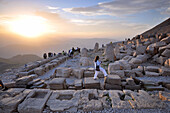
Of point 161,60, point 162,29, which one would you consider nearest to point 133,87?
point 161,60

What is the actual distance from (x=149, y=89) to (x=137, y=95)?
1.60 metres

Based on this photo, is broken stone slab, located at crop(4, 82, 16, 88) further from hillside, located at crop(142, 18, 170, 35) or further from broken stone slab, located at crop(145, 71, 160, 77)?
hillside, located at crop(142, 18, 170, 35)

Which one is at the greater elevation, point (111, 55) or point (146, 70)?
point (111, 55)

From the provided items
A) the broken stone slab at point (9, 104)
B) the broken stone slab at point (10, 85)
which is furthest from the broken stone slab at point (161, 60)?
the broken stone slab at point (10, 85)

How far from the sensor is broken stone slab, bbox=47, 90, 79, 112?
13.1 ft

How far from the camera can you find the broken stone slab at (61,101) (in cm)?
398

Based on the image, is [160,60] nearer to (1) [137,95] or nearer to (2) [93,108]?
(1) [137,95]

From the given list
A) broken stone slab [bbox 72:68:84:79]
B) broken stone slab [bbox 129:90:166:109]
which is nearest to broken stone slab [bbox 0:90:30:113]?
broken stone slab [bbox 72:68:84:79]

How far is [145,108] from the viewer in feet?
12.8

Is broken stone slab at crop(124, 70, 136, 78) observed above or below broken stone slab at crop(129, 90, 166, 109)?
above

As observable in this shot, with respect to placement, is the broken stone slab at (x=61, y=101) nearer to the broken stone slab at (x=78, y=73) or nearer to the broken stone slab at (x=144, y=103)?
the broken stone slab at (x=144, y=103)

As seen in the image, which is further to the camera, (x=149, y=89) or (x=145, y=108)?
(x=149, y=89)

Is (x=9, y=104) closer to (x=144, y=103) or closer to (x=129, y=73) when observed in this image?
(x=144, y=103)

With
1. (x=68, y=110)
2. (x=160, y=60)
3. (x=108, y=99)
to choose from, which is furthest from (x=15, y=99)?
(x=160, y=60)
